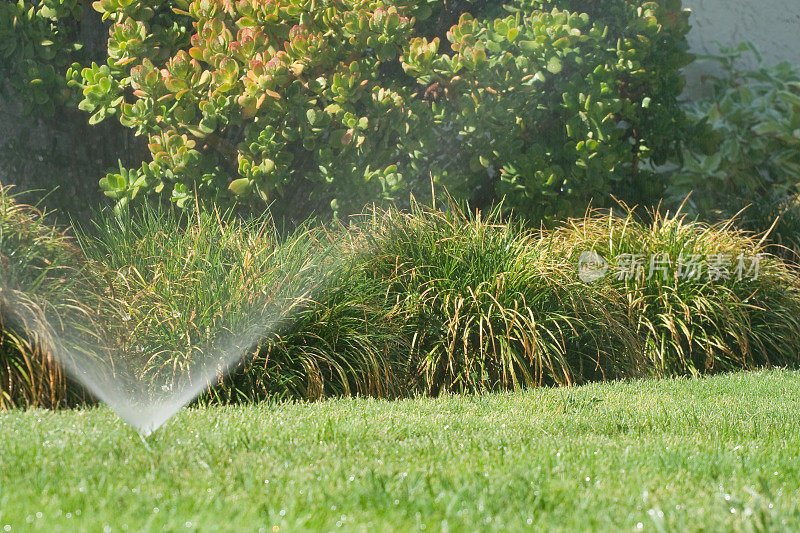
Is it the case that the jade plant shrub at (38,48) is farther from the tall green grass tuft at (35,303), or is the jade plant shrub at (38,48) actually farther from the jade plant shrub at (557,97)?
the jade plant shrub at (557,97)

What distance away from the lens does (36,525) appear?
2.16 metres

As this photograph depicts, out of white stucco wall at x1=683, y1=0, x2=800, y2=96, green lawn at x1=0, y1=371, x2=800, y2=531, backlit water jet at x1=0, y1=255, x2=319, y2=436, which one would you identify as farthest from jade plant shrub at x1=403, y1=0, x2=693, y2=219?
white stucco wall at x1=683, y1=0, x2=800, y2=96

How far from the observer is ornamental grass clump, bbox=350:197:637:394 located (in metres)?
5.23

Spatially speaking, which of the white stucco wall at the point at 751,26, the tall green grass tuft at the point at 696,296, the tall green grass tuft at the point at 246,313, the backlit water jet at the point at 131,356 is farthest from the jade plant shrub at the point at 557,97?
the white stucco wall at the point at 751,26

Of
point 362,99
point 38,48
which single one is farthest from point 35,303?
point 38,48

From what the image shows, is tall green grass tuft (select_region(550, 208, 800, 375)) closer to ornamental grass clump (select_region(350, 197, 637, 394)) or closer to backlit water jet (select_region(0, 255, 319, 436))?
ornamental grass clump (select_region(350, 197, 637, 394))

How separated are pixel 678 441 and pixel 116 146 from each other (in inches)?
226

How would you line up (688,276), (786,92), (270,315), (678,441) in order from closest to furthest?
1. (678,441)
2. (270,315)
3. (688,276)
4. (786,92)

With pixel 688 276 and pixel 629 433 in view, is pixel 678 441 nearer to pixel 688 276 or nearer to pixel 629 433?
pixel 629 433

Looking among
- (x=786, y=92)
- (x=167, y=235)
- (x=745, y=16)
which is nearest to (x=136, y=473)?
(x=167, y=235)

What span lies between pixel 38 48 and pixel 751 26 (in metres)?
8.23

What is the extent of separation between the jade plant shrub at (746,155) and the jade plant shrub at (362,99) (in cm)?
187

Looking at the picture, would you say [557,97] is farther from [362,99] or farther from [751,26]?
[751,26]

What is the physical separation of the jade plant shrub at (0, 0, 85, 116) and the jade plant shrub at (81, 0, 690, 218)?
52 cm
